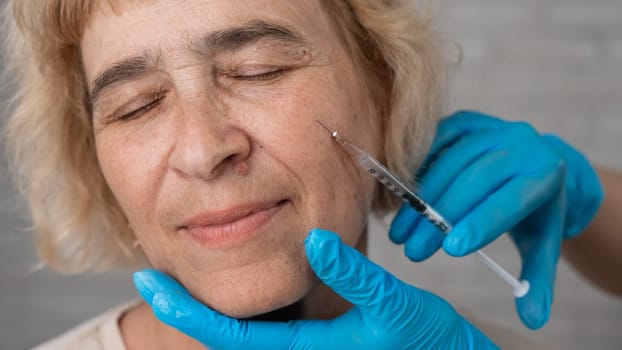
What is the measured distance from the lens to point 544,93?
2.39m

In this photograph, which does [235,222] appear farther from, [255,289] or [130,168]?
[130,168]

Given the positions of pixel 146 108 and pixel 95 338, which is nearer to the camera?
pixel 146 108

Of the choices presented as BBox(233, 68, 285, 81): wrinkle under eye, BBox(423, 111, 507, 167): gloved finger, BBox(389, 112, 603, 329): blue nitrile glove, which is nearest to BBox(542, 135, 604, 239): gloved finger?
BBox(389, 112, 603, 329): blue nitrile glove

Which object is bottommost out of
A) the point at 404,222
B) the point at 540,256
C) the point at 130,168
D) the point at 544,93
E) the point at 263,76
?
the point at 544,93

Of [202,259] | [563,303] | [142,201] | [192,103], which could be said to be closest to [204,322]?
[202,259]

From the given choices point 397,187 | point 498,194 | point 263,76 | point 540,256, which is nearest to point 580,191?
point 540,256

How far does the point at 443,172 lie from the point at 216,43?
0.58 meters

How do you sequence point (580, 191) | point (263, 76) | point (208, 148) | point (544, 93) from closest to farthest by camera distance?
point (208, 148) < point (263, 76) < point (580, 191) < point (544, 93)

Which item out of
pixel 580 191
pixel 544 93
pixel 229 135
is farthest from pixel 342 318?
pixel 544 93

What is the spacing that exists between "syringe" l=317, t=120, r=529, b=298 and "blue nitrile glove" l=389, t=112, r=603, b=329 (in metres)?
0.03

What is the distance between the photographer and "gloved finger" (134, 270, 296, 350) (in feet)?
3.76

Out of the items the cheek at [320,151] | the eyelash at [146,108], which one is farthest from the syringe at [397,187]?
the eyelash at [146,108]

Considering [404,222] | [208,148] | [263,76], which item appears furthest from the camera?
[404,222]

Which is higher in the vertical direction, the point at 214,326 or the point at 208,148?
the point at 208,148
